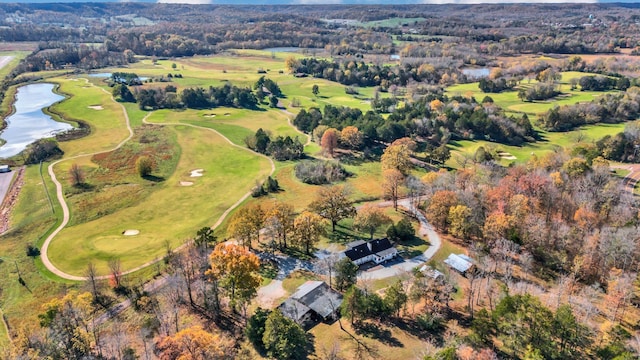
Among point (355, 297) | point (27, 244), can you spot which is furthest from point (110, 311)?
point (355, 297)

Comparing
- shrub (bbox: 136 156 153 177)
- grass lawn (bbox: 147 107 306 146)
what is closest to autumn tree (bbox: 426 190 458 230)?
grass lawn (bbox: 147 107 306 146)

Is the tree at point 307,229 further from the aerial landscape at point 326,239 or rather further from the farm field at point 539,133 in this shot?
the farm field at point 539,133

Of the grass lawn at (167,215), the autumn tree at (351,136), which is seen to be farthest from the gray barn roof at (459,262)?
the autumn tree at (351,136)

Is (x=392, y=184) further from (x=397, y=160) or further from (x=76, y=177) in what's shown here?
(x=76, y=177)

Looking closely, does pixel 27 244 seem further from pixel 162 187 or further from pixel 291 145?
pixel 291 145

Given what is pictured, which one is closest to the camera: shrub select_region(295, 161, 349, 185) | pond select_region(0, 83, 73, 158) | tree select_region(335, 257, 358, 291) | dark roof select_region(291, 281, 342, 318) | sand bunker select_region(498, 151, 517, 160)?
dark roof select_region(291, 281, 342, 318)

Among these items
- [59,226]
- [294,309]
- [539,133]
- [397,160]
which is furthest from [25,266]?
[539,133]

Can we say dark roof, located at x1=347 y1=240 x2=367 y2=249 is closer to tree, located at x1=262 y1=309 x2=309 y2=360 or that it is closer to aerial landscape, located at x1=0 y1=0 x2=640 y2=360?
aerial landscape, located at x1=0 y1=0 x2=640 y2=360
